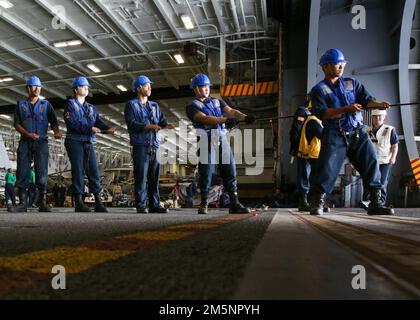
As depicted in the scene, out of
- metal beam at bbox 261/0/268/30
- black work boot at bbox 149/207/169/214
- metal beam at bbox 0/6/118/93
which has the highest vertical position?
metal beam at bbox 261/0/268/30

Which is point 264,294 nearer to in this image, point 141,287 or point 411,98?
point 141,287

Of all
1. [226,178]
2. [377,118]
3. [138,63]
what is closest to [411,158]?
[377,118]

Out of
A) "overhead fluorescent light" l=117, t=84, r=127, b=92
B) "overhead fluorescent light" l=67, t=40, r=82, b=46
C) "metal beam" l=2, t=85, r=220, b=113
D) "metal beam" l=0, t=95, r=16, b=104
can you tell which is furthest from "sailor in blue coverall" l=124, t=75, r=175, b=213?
"metal beam" l=0, t=95, r=16, b=104

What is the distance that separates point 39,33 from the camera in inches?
395

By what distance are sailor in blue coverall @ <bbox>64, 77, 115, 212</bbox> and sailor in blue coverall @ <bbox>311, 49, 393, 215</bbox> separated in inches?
102

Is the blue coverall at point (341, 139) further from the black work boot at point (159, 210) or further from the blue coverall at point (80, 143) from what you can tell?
the blue coverall at point (80, 143)

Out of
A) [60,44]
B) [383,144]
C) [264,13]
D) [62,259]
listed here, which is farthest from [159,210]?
[60,44]

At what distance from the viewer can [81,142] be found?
4730 millimetres

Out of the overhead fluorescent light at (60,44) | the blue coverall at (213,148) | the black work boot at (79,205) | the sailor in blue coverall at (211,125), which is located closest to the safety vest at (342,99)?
the sailor in blue coverall at (211,125)

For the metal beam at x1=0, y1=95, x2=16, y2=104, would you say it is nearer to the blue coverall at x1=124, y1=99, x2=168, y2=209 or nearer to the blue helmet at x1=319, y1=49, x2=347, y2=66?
the blue coverall at x1=124, y1=99, x2=168, y2=209

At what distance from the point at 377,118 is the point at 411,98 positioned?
2480mm

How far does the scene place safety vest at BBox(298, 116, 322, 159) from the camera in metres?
5.03

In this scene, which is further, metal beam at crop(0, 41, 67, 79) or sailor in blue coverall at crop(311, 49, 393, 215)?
metal beam at crop(0, 41, 67, 79)

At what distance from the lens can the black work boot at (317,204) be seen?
340 centimetres
